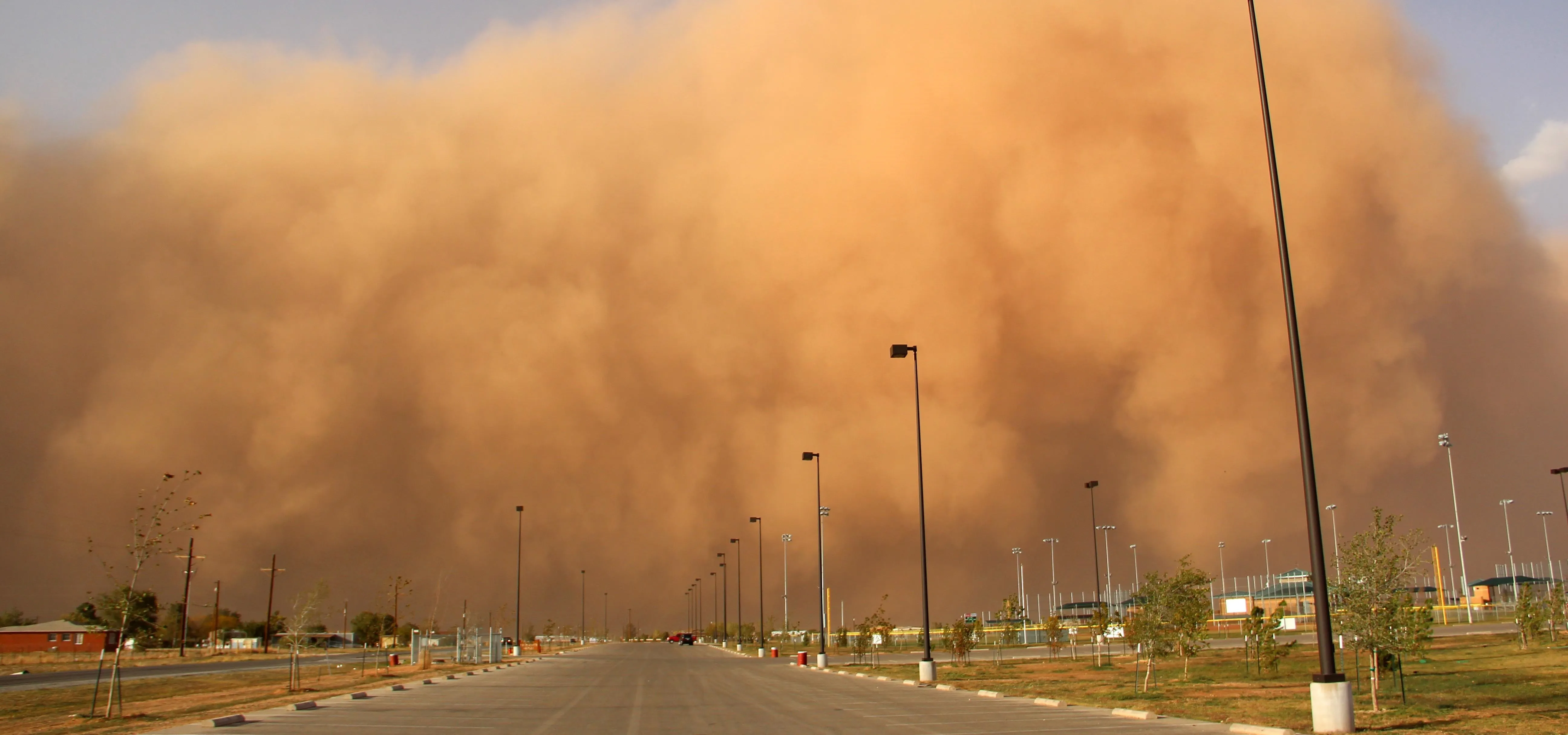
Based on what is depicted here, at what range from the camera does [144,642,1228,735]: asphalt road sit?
14805mm

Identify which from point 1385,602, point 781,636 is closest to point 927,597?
point 1385,602

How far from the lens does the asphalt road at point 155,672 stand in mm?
35906

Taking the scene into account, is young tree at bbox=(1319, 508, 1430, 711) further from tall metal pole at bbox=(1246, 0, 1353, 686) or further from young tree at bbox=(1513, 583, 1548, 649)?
young tree at bbox=(1513, 583, 1548, 649)

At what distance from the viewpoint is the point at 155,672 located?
145 ft

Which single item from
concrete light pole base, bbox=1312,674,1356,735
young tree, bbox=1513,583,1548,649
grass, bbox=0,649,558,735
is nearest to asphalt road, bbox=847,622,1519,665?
young tree, bbox=1513,583,1548,649

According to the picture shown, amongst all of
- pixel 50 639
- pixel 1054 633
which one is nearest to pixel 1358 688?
pixel 1054 633

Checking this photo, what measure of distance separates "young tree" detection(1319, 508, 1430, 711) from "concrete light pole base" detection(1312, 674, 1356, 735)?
4.34 meters

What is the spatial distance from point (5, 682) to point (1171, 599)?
3875 centimetres

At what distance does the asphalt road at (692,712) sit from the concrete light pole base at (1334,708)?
127cm

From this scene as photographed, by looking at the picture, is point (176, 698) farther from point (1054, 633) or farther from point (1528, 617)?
point (1528, 617)

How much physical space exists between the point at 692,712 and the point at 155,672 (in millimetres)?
36047

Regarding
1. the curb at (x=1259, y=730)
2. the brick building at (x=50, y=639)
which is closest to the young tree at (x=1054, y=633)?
the curb at (x=1259, y=730)

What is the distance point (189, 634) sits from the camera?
4769 inches

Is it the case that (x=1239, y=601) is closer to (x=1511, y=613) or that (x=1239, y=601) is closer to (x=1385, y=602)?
(x=1511, y=613)
